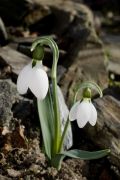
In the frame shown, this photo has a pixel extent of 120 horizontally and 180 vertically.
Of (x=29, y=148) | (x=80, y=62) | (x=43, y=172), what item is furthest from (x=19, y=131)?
(x=80, y=62)

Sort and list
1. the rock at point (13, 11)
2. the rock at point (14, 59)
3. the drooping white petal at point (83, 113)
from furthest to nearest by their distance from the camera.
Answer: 1. the rock at point (13, 11)
2. the rock at point (14, 59)
3. the drooping white petal at point (83, 113)

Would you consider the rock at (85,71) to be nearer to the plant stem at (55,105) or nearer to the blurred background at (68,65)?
the blurred background at (68,65)

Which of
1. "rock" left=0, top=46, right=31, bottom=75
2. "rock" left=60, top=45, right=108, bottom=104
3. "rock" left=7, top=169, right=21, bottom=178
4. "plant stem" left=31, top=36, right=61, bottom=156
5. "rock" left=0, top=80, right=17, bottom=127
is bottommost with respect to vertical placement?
"rock" left=60, top=45, right=108, bottom=104

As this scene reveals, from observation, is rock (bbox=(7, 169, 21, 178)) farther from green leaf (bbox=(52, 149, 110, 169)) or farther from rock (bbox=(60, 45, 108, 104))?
rock (bbox=(60, 45, 108, 104))

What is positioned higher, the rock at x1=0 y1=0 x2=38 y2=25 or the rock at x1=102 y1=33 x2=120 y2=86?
the rock at x1=0 y1=0 x2=38 y2=25

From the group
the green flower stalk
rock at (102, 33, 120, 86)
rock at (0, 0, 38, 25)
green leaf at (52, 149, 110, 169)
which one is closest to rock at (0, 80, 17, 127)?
the green flower stalk

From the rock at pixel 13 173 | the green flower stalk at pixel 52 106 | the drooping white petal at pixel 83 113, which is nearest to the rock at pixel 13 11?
the green flower stalk at pixel 52 106

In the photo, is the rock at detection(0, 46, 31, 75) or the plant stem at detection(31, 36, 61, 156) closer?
the plant stem at detection(31, 36, 61, 156)

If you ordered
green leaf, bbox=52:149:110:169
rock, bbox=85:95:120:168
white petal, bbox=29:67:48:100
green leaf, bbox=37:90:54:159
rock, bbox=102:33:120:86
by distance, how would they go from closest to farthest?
white petal, bbox=29:67:48:100
green leaf, bbox=52:149:110:169
green leaf, bbox=37:90:54:159
rock, bbox=85:95:120:168
rock, bbox=102:33:120:86
